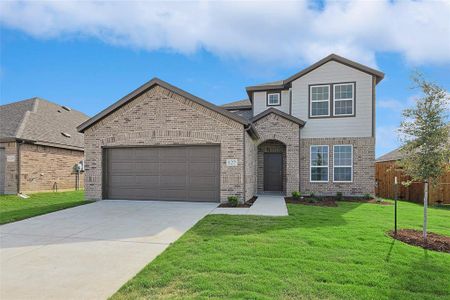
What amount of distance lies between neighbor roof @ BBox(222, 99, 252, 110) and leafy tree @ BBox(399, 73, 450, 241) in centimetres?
1259

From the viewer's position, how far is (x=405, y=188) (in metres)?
16.5

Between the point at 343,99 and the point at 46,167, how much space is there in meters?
17.9

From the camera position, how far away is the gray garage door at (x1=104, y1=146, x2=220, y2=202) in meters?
11.6

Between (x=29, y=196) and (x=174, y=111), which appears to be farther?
(x=29, y=196)

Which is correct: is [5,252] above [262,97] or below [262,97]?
below

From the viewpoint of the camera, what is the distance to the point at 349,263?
466 cm

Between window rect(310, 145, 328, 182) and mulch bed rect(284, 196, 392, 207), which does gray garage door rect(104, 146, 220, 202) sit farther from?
window rect(310, 145, 328, 182)

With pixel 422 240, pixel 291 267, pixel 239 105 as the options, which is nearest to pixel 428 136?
pixel 422 240

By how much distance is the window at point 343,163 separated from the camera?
14523 mm

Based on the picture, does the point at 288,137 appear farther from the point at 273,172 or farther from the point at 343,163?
the point at 343,163

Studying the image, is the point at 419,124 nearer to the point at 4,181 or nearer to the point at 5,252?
the point at 5,252

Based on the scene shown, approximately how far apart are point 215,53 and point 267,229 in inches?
381

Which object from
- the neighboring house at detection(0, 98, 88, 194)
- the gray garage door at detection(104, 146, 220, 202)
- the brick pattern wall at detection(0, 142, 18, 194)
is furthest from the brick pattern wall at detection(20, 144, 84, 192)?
the gray garage door at detection(104, 146, 220, 202)

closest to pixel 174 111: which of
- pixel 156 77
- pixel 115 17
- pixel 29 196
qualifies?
pixel 156 77
